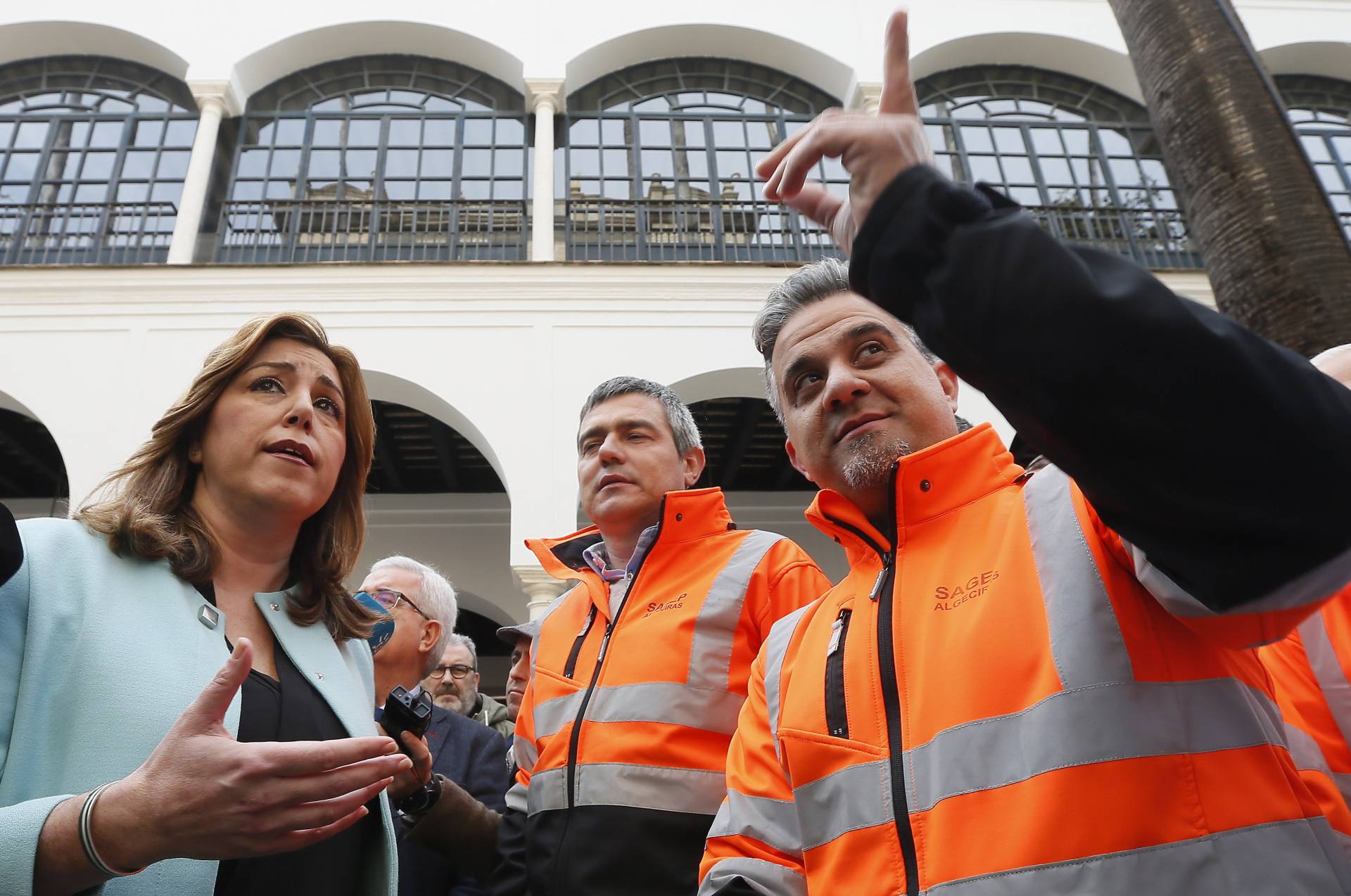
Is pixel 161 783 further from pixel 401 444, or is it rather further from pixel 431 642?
pixel 401 444

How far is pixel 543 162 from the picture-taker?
29.0ft

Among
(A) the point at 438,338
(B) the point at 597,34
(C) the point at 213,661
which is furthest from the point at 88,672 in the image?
(B) the point at 597,34

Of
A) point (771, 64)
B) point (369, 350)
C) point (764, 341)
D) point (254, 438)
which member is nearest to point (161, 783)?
point (254, 438)

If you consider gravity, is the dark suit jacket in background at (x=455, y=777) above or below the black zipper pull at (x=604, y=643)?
below

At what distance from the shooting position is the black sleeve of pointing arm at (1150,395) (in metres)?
0.69

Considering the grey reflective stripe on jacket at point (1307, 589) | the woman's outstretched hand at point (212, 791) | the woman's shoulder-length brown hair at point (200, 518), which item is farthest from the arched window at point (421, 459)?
the grey reflective stripe on jacket at point (1307, 589)

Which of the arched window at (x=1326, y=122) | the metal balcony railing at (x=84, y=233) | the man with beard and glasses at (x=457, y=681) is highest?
the arched window at (x=1326, y=122)

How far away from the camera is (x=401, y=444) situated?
987 cm

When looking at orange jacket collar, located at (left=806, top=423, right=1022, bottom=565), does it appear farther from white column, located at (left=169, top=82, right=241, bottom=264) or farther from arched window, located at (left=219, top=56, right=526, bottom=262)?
white column, located at (left=169, top=82, right=241, bottom=264)

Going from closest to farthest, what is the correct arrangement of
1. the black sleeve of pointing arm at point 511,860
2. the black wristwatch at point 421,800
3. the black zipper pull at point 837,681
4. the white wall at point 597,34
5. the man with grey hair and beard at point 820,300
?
the black zipper pull at point 837,681, the man with grey hair and beard at point 820,300, the black sleeve of pointing arm at point 511,860, the black wristwatch at point 421,800, the white wall at point 597,34

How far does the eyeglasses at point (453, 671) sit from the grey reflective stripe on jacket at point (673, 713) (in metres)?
2.64

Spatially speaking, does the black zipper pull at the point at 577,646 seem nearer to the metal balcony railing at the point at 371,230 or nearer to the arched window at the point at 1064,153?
the metal balcony railing at the point at 371,230

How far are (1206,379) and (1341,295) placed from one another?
212cm

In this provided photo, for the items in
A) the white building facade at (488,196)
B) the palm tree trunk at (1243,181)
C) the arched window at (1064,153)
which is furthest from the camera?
the arched window at (1064,153)
